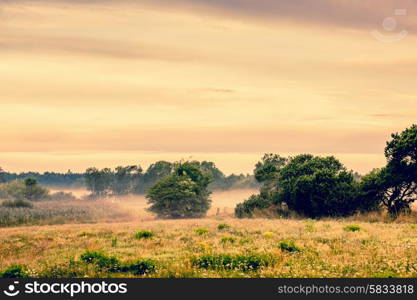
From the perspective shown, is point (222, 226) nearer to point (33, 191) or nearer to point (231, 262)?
point (231, 262)

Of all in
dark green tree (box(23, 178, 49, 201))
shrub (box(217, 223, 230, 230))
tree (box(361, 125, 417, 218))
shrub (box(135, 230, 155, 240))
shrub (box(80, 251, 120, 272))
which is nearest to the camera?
shrub (box(80, 251, 120, 272))

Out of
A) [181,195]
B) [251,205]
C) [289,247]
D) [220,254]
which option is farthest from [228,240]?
[181,195]

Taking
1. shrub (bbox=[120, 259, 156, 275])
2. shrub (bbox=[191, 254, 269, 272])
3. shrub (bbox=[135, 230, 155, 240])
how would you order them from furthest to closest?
shrub (bbox=[135, 230, 155, 240])
shrub (bbox=[191, 254, 269, 272])
shrub (bbox=[120, 259, 156, 275])

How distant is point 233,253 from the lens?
77.5 feet

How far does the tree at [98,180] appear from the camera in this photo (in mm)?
177125

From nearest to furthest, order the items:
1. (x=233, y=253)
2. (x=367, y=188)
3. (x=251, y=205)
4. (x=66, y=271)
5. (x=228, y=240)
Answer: (x=66, y=271)
(x=233, y=253)
(x=228, y=240)
(x=367, y=188)
(x=251, y=205)

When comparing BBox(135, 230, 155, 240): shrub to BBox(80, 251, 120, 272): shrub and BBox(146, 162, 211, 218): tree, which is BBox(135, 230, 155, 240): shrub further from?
BBox(146, 162, 211, 218): tree

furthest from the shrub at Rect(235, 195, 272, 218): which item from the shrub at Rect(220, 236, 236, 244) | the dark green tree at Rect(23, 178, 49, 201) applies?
the dark green tree at Rect(23, 178, 49, 201)

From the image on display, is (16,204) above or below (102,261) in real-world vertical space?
below

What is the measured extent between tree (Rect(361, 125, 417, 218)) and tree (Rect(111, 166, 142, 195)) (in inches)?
4922

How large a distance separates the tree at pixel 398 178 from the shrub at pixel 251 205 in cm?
1563

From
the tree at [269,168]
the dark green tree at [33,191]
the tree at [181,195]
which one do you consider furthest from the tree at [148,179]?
the tree at [269,168]

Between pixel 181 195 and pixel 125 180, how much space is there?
9772cm

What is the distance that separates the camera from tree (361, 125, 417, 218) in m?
55.4
